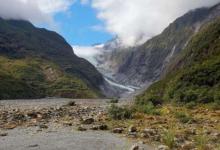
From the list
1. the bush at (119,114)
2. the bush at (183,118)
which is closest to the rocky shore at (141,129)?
the bush at (183,118)

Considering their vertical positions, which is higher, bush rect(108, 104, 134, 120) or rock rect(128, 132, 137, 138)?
bush rect(108, 104, 134, 120)

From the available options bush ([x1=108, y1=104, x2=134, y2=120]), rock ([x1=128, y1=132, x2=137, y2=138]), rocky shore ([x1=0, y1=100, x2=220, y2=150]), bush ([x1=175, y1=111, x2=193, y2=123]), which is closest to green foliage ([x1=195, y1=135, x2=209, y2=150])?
rocky shore ([x1=0, y1=100, x2=220, y2=150])

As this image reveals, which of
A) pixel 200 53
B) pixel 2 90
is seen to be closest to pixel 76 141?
pixel 200 53

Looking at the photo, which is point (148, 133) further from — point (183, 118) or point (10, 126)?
point (10, 126)

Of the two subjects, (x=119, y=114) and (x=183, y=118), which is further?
(x=119, y=114)

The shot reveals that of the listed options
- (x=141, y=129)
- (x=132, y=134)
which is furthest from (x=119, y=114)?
(x=132, y=134)

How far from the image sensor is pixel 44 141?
24625 mm

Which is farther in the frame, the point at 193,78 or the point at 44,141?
the point at 193,78

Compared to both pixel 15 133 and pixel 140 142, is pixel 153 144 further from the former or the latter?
pixel 15 133

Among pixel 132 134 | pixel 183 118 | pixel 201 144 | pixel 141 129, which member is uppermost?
pixel 183 118

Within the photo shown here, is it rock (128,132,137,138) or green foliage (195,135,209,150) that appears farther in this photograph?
rock (128,132,137,138)

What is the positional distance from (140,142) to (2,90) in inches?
6314

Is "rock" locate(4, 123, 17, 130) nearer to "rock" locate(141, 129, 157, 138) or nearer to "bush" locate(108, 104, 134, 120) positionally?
"bush" locate(108, 104, 134, 120)

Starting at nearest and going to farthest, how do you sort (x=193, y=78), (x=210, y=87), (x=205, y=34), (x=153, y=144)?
1. (x=153, y=144)
2. (x=210, y=87)
3. (x=193, y=78)
4. (x=205, y=34)
